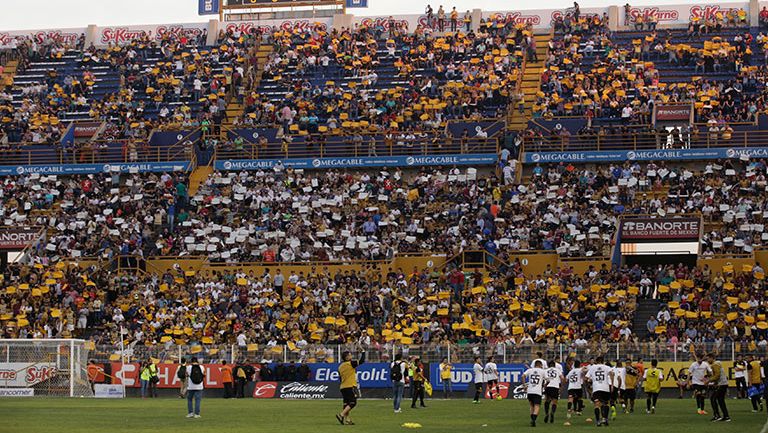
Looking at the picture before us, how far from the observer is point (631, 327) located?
50.7 meters

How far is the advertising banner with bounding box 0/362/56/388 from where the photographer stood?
49688 mm

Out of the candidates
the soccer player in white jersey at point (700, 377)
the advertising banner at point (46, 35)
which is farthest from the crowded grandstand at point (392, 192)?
the soccer player in white jersey at point (700, 377)

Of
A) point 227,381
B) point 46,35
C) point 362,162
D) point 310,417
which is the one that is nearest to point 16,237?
point 362,162

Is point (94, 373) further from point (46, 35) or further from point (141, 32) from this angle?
point (46, 35)

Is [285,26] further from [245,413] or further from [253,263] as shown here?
[245,413]

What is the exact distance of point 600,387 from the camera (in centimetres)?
3222

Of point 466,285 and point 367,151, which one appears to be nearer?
point 466,285

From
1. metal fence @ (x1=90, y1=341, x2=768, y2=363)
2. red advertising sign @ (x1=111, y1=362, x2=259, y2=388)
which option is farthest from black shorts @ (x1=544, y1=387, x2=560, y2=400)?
red advertising sign @ (x1=111, y1=362, x2=259, y2=388)

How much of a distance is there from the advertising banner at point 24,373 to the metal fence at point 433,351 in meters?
1.72

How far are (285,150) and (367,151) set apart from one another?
3.97m

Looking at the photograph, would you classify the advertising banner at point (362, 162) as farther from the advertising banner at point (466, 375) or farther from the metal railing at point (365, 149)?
the advertising banner at point (466, 375)

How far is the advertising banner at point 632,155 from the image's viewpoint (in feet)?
198

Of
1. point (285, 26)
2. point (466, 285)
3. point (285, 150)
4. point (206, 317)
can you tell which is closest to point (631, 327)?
point (466, 285)

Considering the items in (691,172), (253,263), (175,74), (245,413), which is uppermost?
(175,74)
